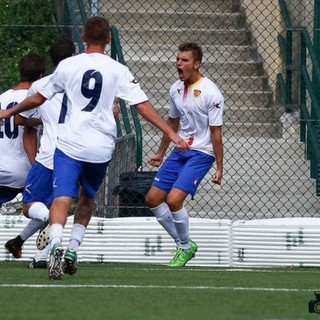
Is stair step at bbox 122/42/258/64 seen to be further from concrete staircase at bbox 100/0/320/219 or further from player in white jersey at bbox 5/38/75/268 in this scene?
player in white jersey at bbox 5/38/75/268

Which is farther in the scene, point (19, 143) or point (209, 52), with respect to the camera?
point (209, 52)

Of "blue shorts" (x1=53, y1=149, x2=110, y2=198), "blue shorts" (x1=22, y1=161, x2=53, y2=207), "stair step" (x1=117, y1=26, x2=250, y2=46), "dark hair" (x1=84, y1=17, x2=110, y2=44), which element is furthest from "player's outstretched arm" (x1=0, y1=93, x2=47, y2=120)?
"stair step" (x1=117, y1=26, x2=250, y2=46)

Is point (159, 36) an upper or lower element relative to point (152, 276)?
upper

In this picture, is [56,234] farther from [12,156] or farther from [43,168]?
[12,156]

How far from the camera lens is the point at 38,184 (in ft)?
38.7

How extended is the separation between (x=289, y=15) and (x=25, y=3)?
3.55 metres

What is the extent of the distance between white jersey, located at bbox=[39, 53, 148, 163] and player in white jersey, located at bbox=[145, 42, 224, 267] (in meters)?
2.16

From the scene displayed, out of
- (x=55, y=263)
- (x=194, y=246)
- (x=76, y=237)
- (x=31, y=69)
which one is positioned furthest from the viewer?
(x=194, y=246)

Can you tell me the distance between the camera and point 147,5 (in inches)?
739

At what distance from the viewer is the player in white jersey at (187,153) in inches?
481

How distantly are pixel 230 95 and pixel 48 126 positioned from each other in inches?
235

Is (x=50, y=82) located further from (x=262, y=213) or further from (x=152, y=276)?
(x=262, y=213)

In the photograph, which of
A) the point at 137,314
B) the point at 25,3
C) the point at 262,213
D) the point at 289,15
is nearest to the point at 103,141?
the point at 137,314

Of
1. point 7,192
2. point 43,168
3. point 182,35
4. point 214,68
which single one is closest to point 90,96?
point 43,168
